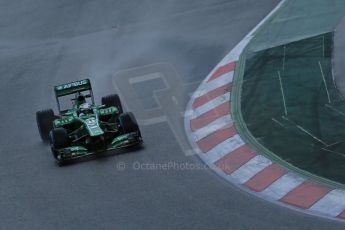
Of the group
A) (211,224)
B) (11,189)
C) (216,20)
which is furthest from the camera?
(216,20)

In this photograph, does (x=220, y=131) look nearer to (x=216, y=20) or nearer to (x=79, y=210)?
(x=79, y=210)

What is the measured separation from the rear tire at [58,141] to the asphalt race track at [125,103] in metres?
0.24

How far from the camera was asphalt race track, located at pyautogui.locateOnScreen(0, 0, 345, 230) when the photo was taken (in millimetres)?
15422

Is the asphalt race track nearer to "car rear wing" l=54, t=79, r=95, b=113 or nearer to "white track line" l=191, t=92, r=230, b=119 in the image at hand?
"white track line" l=191, t=92, r=230, b=119

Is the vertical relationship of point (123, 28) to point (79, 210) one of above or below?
above

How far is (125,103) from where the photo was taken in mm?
20984

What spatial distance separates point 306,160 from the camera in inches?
655

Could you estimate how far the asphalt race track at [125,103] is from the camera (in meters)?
15.4

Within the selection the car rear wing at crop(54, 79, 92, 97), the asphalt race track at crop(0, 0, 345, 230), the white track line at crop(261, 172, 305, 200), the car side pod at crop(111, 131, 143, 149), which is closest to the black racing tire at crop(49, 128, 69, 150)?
the asphalt race track at crop(0, 0, 345, 230)

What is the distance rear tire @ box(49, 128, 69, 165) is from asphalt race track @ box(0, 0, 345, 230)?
0.80 feet

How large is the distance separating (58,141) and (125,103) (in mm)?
3380

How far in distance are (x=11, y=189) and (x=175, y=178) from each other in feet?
10.2

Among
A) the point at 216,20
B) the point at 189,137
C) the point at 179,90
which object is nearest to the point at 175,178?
the point at 189,137

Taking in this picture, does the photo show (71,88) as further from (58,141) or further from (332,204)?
(332,204)
